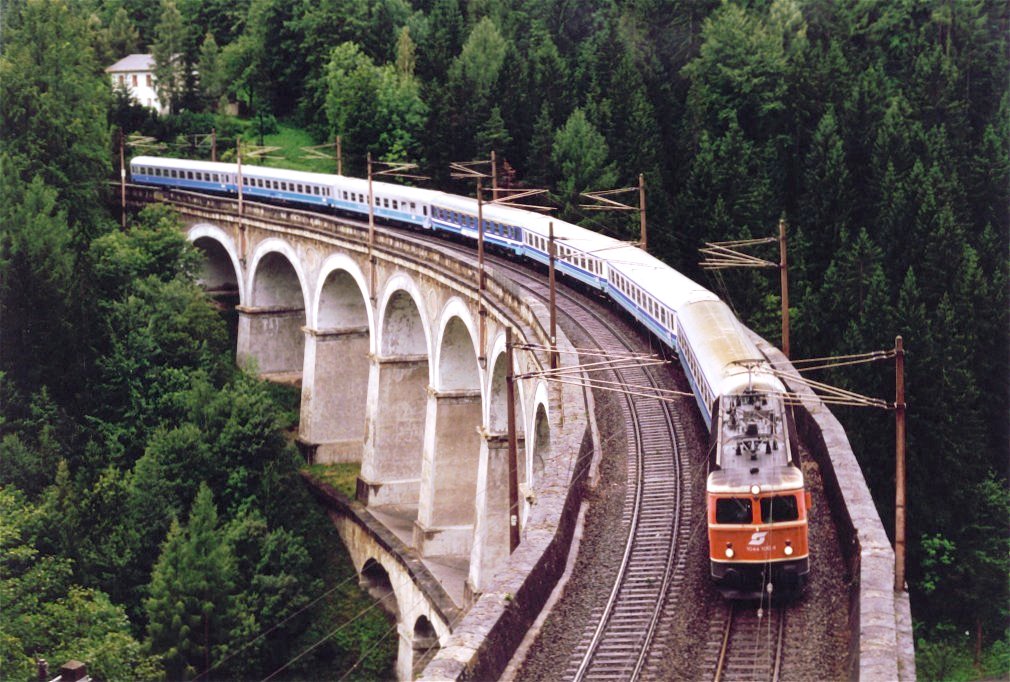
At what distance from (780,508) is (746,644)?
2.36 metres

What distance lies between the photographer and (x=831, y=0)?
92250 millimetres

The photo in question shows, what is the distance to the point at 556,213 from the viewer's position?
74938mm

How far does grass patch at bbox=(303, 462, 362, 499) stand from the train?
12714mm

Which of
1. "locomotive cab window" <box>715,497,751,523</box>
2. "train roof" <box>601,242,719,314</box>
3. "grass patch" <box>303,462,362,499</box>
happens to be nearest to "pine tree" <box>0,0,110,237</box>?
"grass patch" <box>303,462,362,499</box>

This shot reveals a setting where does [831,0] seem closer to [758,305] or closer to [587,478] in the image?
[758,305]

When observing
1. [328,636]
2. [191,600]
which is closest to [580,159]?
[328,636]

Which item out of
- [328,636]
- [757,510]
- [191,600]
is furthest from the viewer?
[328,636]

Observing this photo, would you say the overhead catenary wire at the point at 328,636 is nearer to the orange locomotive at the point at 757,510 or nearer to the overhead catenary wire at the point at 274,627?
the overhead catenary wire at the point at 274,627

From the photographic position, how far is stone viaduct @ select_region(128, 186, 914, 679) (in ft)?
76.9

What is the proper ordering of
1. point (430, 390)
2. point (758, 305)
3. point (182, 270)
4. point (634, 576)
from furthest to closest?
point (182, 270)
point (758, 305)
point (430, 390)
point (634, 576)

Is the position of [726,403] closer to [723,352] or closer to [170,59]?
[723,352]

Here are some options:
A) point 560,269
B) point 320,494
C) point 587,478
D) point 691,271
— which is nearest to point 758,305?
point 691,271

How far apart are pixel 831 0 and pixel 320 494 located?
52947mm

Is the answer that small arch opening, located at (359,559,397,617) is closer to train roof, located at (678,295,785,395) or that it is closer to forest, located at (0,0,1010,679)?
forest, located at (0,0,1010,679)
